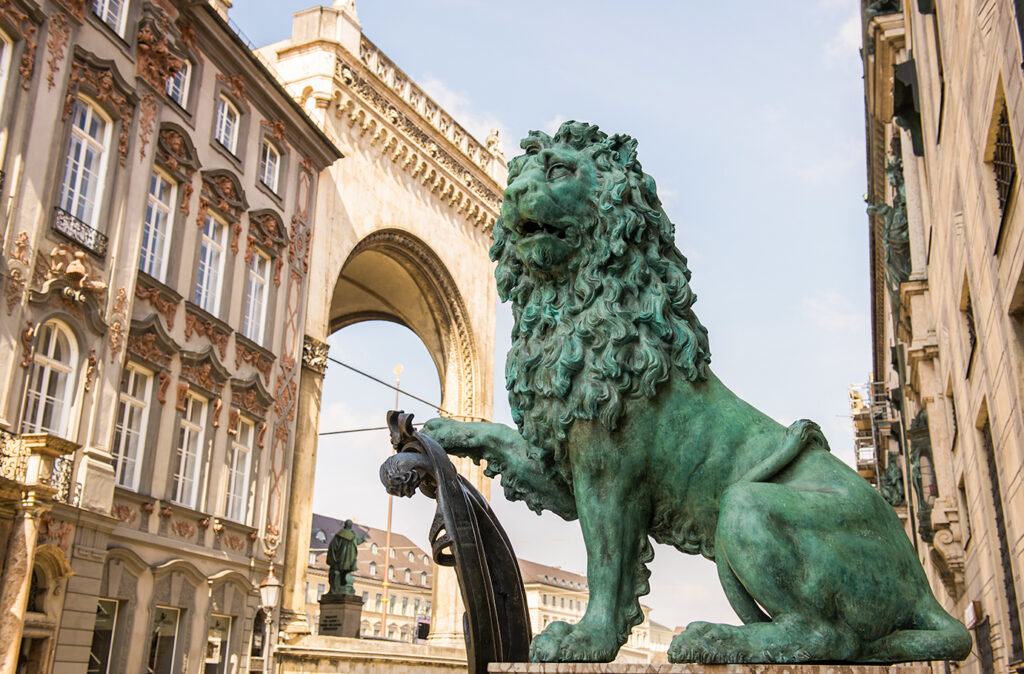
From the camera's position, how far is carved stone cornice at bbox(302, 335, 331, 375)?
69.2ft

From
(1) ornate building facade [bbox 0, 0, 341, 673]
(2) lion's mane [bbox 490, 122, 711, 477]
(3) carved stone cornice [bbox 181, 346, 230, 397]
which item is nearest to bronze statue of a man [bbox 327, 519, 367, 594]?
(1) ornate building facade [bbox 0, 0, 341, 673]

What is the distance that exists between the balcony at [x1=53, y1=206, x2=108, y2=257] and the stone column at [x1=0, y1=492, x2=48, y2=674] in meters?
4.05

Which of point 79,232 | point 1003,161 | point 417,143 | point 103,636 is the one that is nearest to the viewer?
point 1003,161

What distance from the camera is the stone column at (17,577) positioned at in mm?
11320

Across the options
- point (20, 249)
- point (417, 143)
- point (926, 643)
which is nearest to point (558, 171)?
point (926, 643)

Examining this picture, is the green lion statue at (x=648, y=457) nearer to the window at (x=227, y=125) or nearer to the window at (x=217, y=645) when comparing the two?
the window at (x=217, y=645)

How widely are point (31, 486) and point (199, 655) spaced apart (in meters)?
5.79

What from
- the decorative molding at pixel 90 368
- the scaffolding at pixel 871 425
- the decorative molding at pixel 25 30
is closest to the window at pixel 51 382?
the decorative molding at pixel 90 368

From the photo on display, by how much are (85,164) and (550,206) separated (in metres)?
13.7

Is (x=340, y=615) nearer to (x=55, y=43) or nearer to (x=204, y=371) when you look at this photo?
(x=204, y=371)

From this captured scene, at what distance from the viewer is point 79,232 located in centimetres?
1395

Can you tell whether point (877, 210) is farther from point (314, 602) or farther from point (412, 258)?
point (314, 602)

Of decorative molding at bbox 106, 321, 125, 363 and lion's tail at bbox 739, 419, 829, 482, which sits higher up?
decorative molding at bbox 106, 321, 125, 363

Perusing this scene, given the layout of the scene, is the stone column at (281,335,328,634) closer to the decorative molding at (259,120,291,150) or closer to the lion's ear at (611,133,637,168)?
the decorative molding at (259,120,291,150)
